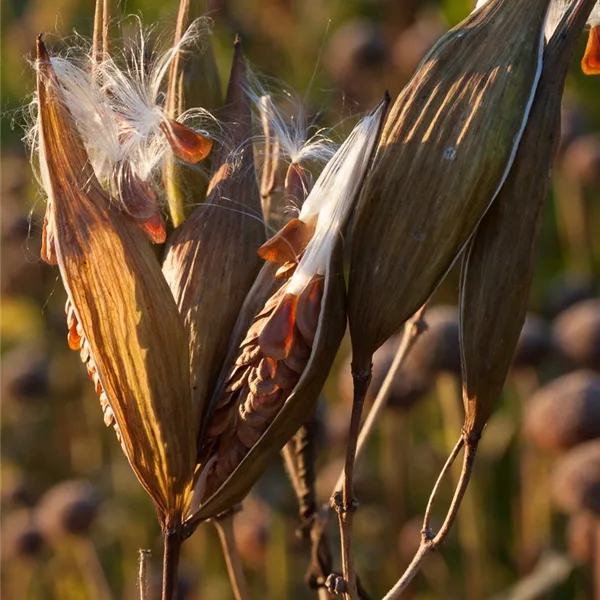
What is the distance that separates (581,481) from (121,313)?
2.66 ft

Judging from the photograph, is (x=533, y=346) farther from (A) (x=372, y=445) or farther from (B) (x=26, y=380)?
(B) (x=26, y=380)

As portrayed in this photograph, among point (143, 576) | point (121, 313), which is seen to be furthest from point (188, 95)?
point (143, 576)

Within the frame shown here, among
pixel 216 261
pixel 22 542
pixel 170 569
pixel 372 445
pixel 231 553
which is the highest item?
pixel 216 261

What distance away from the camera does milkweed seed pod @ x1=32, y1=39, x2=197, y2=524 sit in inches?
20.3

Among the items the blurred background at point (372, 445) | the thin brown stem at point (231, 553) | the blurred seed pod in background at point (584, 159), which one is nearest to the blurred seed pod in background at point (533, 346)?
the blurred background at point (372, 445)

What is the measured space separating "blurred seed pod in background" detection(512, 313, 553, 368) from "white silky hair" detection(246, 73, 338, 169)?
0.85m

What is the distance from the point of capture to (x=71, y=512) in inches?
55.8

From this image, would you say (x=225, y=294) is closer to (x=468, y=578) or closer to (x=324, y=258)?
(x=324, y=258)

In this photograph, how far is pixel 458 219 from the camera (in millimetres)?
493

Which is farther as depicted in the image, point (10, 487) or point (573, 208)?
point (573, 208)

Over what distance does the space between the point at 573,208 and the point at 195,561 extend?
974 millimetres

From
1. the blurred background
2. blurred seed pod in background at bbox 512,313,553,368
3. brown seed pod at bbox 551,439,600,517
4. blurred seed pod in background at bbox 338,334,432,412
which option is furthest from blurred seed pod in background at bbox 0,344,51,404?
brown seed pod at bbox 551,439,600,517

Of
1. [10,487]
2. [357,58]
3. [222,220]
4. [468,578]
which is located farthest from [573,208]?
[222,220]

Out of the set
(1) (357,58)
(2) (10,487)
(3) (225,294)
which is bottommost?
(2) (10,487)
